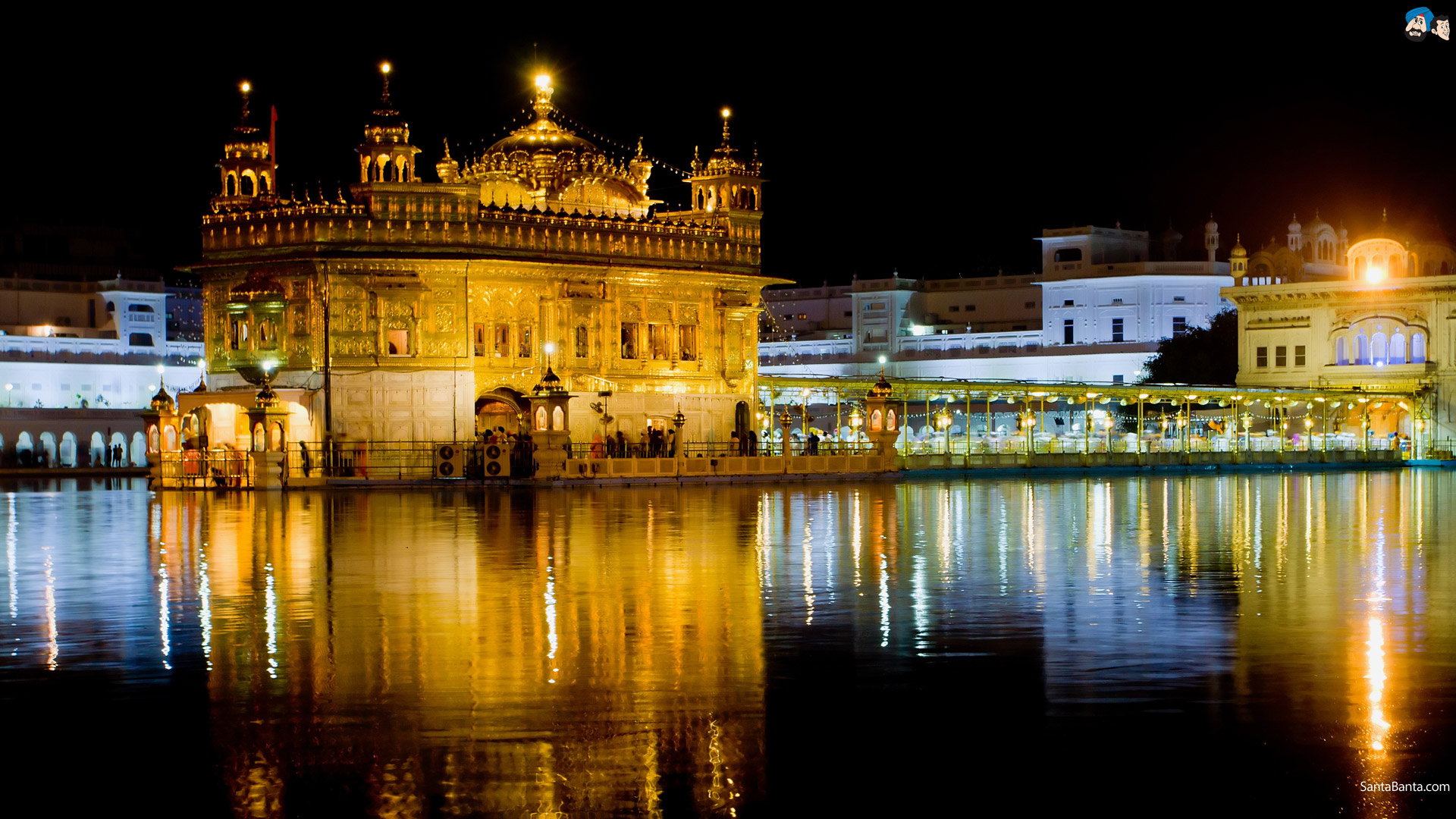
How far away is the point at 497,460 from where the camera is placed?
4212 centimetres

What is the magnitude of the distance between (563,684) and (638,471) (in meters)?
31.7

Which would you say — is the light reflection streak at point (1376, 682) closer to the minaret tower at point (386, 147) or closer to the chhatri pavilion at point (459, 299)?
the chhatri pavilion at point (459, 299)

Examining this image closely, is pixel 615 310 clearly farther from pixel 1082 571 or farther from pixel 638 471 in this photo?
pixel 1082 571

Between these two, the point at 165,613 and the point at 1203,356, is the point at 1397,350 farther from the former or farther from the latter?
the point at 165,613

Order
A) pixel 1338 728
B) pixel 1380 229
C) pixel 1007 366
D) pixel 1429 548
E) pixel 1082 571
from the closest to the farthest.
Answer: pixel 1338 728, pixel 1082 571, pixel 1429 548, pixel 1380 229, pixel 1007 366

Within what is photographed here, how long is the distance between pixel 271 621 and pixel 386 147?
3175 cm

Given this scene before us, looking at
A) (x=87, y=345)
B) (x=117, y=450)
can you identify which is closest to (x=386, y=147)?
(x=117, y=450)

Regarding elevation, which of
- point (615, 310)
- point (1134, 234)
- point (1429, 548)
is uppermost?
point (1134, 234)

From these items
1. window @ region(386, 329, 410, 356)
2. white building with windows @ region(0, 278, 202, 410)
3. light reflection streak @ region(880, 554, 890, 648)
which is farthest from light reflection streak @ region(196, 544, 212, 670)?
white building with windows @ region(0, 278, 202, 410)

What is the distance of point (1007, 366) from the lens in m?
91.7

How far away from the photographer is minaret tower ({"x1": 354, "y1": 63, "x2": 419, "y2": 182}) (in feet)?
147

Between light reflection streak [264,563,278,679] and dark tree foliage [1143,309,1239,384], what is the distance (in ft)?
210

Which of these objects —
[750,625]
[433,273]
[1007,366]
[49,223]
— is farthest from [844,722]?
[49,223]

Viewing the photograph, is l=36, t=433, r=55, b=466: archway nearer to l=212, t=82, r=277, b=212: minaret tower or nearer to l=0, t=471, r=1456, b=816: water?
l=212, t=82, r=277, b=212: minaret tower
